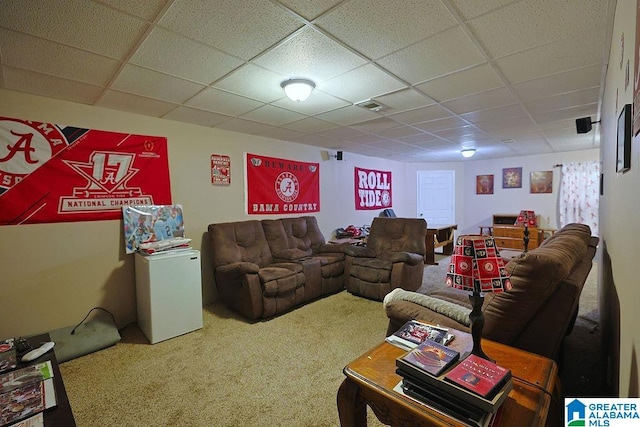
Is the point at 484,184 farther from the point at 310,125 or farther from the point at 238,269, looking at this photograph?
the point at 238,269

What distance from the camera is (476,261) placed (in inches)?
46.6

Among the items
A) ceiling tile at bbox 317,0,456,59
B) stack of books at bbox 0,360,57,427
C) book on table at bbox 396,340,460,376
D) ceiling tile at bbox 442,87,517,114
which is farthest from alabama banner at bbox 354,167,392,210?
stack of books at bbox 0,360,57,427

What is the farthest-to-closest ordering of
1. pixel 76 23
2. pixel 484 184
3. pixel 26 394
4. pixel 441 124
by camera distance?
pixel 484 184 → pixel 441 124 → pixel 76 23 → pixel 26 394

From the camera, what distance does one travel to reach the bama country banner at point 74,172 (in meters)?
2.39

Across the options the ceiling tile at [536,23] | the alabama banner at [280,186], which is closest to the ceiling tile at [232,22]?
the ceiling tile at [536,23]

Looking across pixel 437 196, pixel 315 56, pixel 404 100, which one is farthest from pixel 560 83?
pixel 437 196

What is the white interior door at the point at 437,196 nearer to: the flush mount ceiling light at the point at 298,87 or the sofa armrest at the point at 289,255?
the sofa armrest at the point at 289,255

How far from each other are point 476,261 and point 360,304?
2487mm

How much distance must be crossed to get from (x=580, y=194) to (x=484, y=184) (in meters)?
1.74

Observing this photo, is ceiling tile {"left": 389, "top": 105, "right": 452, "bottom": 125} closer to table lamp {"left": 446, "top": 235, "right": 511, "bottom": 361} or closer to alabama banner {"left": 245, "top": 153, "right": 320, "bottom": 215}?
alabama banner {"left": 245, "top": 153, "right": 320, "bottom": 215}

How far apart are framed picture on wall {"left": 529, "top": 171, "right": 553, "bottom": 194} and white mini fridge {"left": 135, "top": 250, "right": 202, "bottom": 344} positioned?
682 cm

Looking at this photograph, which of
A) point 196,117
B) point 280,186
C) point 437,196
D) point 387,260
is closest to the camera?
point 196,117

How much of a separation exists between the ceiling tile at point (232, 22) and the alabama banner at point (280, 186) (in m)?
2.34

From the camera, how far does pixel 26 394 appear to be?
1275 mm
